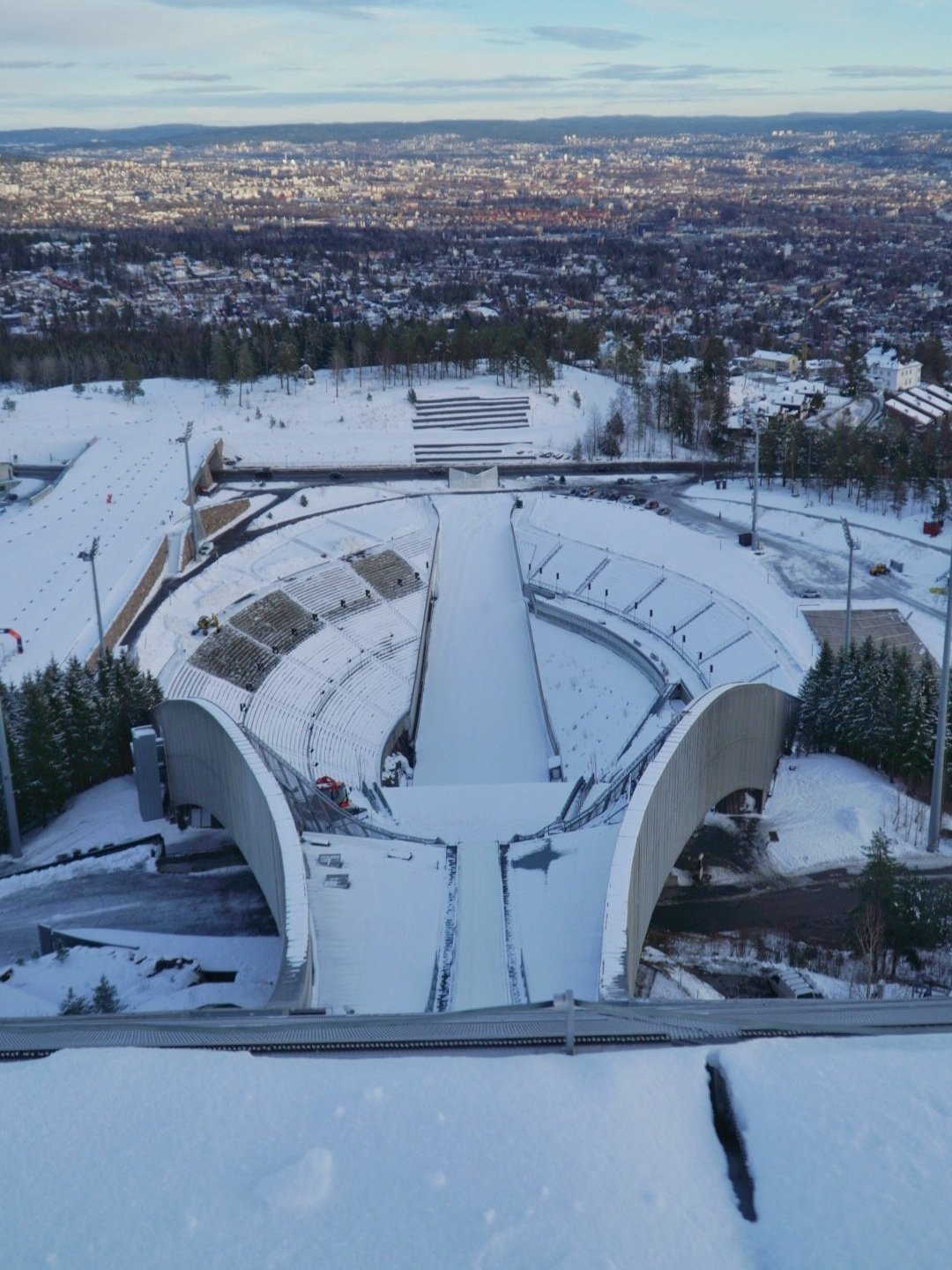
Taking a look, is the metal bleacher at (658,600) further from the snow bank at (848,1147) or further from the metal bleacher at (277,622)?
the snow bank at (848,1147)

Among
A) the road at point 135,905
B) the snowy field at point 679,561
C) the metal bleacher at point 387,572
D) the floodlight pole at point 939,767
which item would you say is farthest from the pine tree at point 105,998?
the metal bleacher at point 387,572

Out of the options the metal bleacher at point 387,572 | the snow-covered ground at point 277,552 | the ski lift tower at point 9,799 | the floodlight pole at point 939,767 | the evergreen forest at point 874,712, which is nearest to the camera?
the floodlight pole at point 939,767

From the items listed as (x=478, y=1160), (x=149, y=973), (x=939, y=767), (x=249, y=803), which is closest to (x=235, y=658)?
(x=249, y=803)

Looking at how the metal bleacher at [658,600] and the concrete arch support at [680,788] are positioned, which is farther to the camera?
the metal bleacher at [658,600]

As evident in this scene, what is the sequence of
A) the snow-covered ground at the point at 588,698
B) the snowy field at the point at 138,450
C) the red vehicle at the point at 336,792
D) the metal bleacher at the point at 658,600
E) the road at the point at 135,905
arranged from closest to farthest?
1. the road at the point at 135,905
2. the red vehicle at the point at 336,792
3. the snow-covered ground at the point at 588,698
4. the metal bleacher at the point at 658,600
5. the snowy field at the point at 138,450

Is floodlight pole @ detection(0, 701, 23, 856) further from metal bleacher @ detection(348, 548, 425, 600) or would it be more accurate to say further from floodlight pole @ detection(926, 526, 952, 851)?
metal bleacher @ detection(348, 548, 425, 600)

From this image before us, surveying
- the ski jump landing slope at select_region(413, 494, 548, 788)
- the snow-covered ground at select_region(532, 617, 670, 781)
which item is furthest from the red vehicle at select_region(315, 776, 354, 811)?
the snow-covered ground at select_region(532, 617, 670, 781)

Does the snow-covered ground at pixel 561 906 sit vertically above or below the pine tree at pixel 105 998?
above

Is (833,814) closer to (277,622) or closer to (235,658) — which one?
(235,658)

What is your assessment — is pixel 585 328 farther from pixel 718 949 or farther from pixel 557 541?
pixel 718 949
